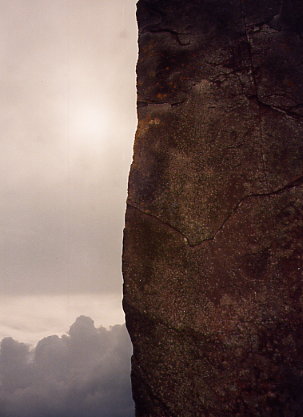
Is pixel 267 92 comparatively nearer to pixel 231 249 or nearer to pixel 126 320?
pixel 231 249

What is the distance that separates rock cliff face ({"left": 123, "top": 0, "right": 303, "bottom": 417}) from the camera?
118 cm

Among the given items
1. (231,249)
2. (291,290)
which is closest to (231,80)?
(231,249)

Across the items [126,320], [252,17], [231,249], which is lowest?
[126,320]

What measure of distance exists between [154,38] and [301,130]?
85cm

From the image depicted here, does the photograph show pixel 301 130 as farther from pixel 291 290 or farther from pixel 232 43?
pixel 291 290

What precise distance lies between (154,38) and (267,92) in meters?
0.64

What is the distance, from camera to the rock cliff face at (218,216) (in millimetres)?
1179

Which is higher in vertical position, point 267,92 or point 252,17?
point 252,17

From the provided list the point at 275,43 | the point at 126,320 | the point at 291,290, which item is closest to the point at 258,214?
the point at 291,290

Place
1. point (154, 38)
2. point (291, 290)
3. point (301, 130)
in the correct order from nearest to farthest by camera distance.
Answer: point (291, 290)
point (301, 130)
point (154, 38)

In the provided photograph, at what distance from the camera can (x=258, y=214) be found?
1.28 meters

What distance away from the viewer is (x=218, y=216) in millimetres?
1320

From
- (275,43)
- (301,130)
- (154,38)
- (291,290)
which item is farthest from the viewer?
(154,38)

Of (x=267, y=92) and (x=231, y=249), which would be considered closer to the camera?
(x=231, y=249)
